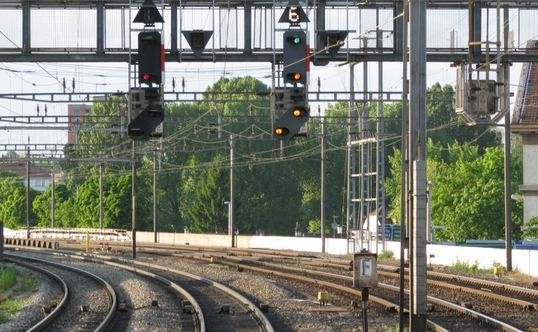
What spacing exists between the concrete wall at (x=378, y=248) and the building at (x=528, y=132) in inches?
481

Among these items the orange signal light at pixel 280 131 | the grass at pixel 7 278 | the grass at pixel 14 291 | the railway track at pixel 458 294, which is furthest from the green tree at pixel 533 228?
the orange signal light at pixel 280 131

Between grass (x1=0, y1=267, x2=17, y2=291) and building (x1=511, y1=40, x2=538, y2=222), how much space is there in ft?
113

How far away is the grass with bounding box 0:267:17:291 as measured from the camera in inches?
1590

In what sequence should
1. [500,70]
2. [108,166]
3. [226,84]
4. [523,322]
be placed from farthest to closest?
[226,84] → [108,166] → [500,70] → [523,322]

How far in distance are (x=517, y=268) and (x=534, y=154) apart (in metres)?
28.6

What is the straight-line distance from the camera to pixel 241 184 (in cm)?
12488

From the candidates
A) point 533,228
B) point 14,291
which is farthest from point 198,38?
point 533,228

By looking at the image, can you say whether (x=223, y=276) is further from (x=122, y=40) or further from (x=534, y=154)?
(x=534, y=154)

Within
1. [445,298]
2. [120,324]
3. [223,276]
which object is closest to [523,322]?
[445,298]

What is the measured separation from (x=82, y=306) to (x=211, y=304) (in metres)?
3.24

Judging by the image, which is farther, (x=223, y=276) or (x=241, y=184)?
(x=241, y=184)

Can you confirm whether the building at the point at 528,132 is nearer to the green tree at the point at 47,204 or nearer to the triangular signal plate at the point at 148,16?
the triangular signal plate at the point at 148,16

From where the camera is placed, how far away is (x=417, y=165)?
20.9 meters

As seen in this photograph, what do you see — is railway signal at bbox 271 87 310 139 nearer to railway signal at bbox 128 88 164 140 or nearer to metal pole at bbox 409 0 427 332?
railway signal at bbox 128 88 164 140
